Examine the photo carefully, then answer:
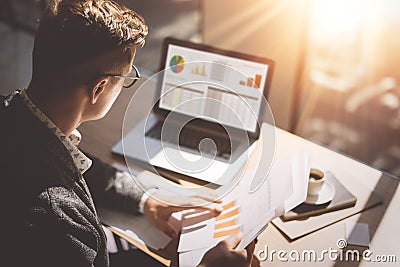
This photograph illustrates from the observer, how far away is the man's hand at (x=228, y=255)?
110cm

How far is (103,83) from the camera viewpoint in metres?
1.00

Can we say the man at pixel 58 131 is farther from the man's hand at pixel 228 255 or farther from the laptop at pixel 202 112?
the laptop at pixel 202 112

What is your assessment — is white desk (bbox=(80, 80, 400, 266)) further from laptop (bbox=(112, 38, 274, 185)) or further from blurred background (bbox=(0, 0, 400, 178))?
blurred background (bbox=(0, 0, 400, 178))

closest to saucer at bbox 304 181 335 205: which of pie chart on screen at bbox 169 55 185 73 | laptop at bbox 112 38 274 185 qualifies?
laptop at bbox 112 38 274 185

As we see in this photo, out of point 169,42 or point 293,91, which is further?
point 293,91

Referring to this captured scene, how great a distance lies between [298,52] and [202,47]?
77 centimetres

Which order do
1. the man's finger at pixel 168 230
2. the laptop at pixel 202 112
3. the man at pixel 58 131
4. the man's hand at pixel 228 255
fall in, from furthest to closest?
the laptop at pixel 202 112, the man's finger at pixel 168 230, the man's hand at pixel 228 255, the man at pixel 58 131

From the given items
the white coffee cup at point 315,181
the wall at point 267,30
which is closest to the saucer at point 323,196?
the white coffee cup at point 315,181

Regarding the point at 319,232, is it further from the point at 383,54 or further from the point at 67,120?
the point at 383,54

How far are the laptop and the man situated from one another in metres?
0.45

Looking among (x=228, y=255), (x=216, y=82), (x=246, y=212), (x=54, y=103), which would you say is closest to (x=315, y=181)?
(x=246, y=212)

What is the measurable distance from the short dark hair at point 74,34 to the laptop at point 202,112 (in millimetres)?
511

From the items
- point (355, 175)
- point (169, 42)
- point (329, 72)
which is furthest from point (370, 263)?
point (329, 72)

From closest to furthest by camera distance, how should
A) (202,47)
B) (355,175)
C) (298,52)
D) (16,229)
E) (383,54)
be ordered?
1. (16,229)
2. (355,175)
3. (202,47)
4. (298,52)
5. (383,54)
